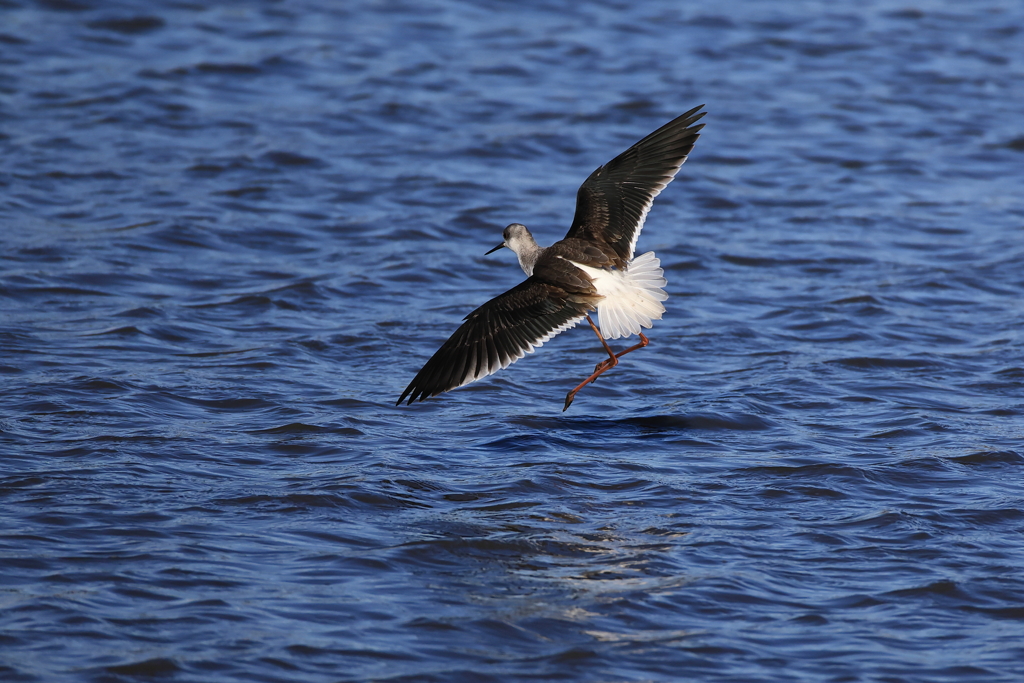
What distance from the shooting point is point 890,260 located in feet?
31.3

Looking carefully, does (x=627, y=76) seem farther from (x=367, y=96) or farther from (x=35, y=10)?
(x=35, y=10)

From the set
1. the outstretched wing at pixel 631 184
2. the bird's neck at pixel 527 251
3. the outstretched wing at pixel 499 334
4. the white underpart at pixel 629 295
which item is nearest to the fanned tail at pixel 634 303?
the white underpart at pixel 629 295

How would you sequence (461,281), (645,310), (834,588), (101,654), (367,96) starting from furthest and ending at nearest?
(367,96) < (461,281) < (645,310) < (834,588) < (101,654)

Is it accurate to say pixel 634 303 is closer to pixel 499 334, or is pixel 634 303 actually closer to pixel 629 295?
pixel 629 295

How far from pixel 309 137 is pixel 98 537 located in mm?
7316

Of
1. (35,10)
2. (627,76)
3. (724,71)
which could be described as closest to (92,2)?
(35,10)

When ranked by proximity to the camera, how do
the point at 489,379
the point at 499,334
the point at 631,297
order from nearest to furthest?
the point at 499,334 < the point at 631,297 < the point at 489,379

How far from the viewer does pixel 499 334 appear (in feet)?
20.5

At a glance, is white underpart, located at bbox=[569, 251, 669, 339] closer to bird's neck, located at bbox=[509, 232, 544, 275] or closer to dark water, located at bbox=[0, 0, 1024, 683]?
bird's neck, located at bbox=[509, 232, 544, 275]

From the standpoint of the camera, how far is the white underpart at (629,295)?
628 centimetres

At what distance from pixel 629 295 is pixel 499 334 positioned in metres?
0.74

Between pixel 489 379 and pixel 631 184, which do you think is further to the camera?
pixel 489 379

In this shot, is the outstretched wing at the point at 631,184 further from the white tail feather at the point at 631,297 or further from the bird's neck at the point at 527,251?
the white tail feather at the point at 631,297

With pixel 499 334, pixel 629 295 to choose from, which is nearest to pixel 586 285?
pixel 629 295
